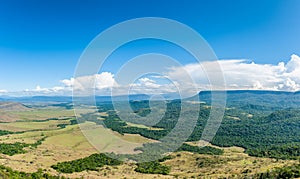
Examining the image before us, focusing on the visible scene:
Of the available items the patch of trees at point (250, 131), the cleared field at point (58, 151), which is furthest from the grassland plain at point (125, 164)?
the patch of trees at point (250, 131)

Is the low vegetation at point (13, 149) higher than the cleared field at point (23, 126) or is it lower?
higher

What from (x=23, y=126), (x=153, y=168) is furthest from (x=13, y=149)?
(x=23, y=126)

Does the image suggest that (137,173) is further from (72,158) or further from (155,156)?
(72,158)

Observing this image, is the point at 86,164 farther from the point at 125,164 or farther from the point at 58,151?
the point at 58,151

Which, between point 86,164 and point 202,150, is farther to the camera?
point 202,150

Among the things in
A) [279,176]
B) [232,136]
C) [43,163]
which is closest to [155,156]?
[43,163]

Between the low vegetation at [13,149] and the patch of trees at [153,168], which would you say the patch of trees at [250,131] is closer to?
the patch of trees at [153,168]

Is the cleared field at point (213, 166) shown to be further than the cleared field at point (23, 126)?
No
